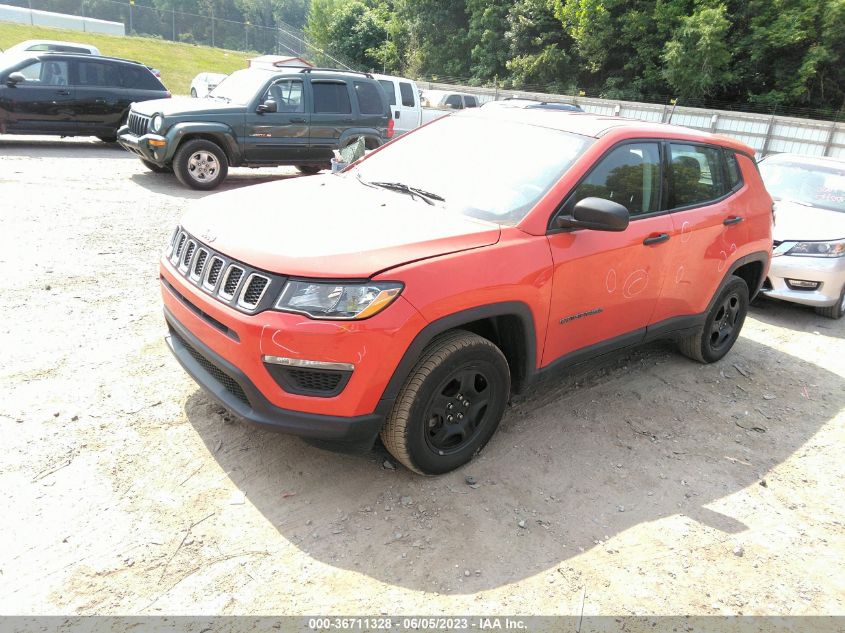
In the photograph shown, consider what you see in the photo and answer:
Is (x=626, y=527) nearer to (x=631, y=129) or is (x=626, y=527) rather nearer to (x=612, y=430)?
(x=612, y=430)

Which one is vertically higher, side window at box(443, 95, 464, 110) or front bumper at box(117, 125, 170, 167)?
side window at box(443, 95, 464, 110)

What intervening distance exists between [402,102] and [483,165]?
11549 mm

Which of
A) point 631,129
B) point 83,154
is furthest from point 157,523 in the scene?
point 83,154

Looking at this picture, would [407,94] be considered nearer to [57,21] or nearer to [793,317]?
[793,317]

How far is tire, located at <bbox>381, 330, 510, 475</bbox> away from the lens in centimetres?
290

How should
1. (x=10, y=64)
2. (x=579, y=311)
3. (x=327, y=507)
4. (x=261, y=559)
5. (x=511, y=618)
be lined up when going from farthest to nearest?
(x=10, y=64), (x=579, y=311), (x=327, y=507), (x=261, y=559), (x=511, y=618)

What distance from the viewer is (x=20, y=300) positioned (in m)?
4.74

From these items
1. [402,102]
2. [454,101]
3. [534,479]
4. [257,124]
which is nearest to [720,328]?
[534,479]

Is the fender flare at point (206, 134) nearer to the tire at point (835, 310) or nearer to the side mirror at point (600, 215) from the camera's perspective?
the side mirror at point (600, 215)

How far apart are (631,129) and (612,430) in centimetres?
187

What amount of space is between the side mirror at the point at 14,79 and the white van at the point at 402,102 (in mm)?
6977

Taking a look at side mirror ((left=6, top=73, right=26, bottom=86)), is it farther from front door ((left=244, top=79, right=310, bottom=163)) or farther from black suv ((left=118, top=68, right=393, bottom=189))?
front door ((left=244, top=79, right=310, bottom=163))

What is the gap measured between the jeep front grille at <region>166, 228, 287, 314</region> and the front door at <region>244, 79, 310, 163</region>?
697cm

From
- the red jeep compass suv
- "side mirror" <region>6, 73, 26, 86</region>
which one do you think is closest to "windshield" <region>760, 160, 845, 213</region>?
Answer: the red jeep compass suv
